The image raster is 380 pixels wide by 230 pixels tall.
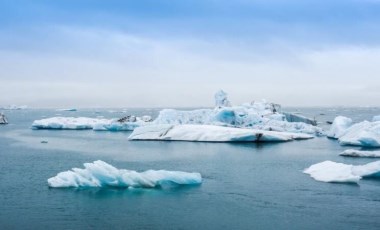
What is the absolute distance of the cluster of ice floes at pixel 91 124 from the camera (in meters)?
45.2

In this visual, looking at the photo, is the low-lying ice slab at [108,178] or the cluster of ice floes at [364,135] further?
the cluster of ice floes at [364,135]

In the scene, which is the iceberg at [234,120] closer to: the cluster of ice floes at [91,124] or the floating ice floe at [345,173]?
the cluster of ice floes at [91,124]

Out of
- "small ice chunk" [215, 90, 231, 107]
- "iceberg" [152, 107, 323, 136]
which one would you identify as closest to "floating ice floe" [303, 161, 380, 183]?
"iceberg" [152, 107, 323, 136]

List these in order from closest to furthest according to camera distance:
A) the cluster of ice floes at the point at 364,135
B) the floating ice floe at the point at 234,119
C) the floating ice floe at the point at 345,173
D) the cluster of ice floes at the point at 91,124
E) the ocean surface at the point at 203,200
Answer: the ocean surface at the point at 203,200 < the floating ice floe at the point at 345,173 < the cluster of ice floes at the point at 364,135 < the floating ice floe at the point at 234,119 < the cluster of ice floes at the point at 91,124

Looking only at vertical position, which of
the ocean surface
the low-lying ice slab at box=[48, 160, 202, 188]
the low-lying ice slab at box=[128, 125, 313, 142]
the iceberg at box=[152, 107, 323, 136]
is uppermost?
the iceberg at box=[152, 107, 323, 136]

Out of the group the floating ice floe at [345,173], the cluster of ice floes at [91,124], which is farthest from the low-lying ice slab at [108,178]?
the cluster of ice floes at [91,124]

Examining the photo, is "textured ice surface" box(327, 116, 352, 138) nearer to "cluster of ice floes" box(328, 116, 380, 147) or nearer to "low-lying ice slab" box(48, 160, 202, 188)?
"cluster of ice floes" box(328, 116, 380, 147)

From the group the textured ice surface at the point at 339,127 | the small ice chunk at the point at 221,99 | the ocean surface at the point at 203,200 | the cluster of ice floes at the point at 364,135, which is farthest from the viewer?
the small ice chunk at the point at 221,99

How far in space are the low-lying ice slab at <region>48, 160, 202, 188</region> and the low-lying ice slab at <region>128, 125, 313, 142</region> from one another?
16.1 m

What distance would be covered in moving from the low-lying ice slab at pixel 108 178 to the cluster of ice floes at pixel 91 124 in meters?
27.8

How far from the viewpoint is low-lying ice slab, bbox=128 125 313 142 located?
103 feet

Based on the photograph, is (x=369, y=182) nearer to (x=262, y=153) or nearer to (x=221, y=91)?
(x=262, y=153)

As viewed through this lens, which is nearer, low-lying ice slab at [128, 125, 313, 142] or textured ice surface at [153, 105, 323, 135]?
low-lying ice slab at [128, 125, 313, 142]

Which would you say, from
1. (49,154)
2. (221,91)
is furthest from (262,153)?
(221,91)
